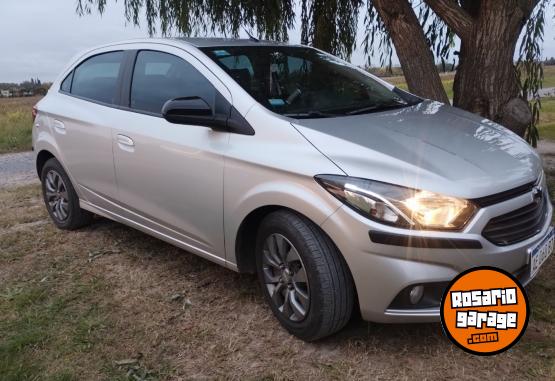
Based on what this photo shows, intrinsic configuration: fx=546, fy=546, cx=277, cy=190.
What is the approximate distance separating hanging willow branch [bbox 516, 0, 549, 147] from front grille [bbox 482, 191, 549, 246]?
111 inches

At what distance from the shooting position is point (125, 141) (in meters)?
3.70

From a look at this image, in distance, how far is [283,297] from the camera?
297cm

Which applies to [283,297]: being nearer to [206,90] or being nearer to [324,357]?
[324,357]

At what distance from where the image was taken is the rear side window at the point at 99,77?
4055 millimetres

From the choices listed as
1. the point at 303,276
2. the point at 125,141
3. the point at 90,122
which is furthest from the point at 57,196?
the point at 303,276

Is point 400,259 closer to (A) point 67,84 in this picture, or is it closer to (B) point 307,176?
(B) point 307,176

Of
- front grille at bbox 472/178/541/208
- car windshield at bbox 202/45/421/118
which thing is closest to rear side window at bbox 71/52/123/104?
car windshield at bbox 202/45/421/118

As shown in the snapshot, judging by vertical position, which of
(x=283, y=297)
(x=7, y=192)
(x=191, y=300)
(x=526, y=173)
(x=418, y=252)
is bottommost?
(x=7, y=192)

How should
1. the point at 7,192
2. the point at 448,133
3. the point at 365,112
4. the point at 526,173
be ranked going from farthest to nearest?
the point at 7,192 → the point at 365,112 → the point at 448,133 → the point at 526,173

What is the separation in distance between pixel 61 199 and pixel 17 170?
14.8 feet

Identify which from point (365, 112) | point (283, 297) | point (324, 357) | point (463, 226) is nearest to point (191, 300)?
point (283, 297)

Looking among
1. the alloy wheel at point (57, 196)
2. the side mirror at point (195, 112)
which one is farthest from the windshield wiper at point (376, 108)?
the alloy wheel at point (57, 196)

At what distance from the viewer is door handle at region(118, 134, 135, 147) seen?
12.0 feet

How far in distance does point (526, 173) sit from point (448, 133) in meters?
0.45
